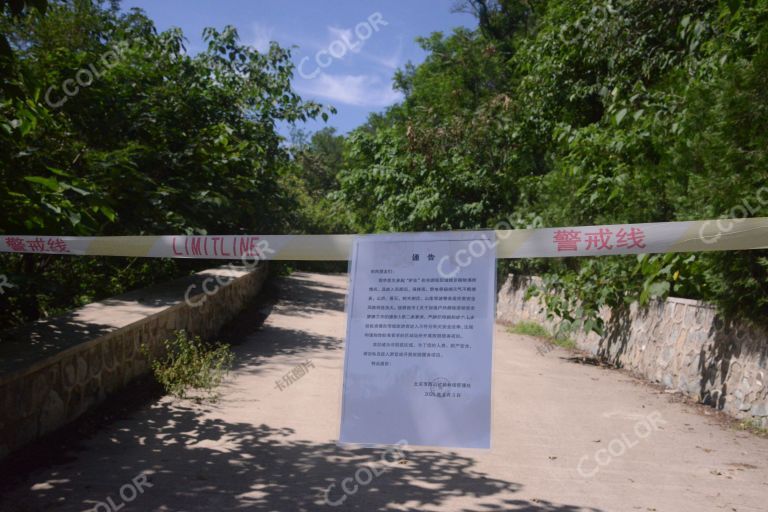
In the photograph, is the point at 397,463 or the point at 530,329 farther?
the point at 530,329

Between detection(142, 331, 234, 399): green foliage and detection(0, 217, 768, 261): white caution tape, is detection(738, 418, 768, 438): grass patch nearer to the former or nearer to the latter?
detection(0, 217, 768, 261): white caution tape

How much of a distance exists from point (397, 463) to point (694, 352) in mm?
5102

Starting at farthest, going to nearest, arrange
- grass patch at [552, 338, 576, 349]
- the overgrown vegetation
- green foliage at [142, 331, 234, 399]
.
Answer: grass patch at [552, 338, 576, 349] → green foliage at [142, 331, 234, 399] → the overgrown vegetation

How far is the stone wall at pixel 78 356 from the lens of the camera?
4.77 m

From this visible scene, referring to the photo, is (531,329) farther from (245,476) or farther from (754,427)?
(245,476)

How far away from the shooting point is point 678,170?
8.83 meters

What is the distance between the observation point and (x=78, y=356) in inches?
225

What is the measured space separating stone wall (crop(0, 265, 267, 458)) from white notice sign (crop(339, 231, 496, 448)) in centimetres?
291

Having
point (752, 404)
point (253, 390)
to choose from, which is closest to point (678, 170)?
point (752, 404)

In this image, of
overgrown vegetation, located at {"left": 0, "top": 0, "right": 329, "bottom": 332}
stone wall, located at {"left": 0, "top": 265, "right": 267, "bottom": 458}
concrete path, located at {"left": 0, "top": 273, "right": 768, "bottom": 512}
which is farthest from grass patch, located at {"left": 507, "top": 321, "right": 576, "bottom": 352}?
stone wall, located at {"left": 0, "top": 265, "right": 267, "bottom": 458}

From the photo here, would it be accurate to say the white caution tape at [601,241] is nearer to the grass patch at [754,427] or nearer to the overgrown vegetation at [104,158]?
the overgrown vegetation at [104,158]

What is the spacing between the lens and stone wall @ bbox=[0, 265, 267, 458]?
188 inches

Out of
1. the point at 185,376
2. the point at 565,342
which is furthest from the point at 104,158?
the point at 565,342

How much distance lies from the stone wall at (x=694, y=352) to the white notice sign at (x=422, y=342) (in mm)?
5535
